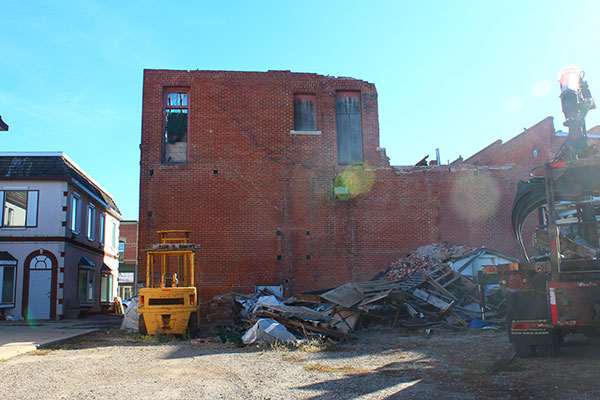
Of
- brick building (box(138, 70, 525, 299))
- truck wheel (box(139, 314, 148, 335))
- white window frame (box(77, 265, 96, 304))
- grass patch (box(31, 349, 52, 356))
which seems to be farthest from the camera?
→ white window frame (box(77, 265, 96, 304))

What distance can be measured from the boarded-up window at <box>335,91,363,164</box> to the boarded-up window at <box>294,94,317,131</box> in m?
0.94

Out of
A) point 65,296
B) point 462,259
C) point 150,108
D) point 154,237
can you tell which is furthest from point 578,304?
point 65,296

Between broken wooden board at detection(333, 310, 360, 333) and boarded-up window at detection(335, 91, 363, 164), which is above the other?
boarded-up window at detection(335, 91, 363, 164)

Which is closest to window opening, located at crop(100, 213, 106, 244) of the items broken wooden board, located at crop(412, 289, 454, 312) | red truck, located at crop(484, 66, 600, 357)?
broken wooden board, located at crop(412, 289, 454, 312)

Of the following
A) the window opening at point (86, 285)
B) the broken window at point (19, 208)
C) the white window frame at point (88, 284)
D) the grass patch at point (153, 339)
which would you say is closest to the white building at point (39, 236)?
the broken window at point (19, 208)

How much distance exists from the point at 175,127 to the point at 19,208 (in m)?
8.96

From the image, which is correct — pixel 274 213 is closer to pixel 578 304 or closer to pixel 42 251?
pixel 42 251

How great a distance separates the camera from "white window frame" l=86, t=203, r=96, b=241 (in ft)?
85.8

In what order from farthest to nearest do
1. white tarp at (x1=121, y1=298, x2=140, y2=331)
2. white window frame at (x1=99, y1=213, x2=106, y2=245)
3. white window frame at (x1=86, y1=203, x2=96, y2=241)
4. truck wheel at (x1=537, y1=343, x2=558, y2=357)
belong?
white window frame at (x1=99, y1=213, x2=106, y2=245), white window frame at (x1=86, y1=203, x2=96, y2=241), white tarp at (x1=121, y1=298, x2=140, y2=331), truck wheel at (x1=537, y1=343, x2=558, y2=357)

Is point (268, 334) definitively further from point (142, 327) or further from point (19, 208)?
point (19, 208)

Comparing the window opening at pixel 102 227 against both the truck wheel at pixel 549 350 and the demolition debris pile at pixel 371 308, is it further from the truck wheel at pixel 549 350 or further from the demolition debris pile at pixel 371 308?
the truck wheel at pixel 549 350

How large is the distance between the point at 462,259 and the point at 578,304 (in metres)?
9.69

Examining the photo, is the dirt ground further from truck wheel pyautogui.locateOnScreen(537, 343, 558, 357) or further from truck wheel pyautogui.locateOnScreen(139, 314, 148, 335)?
truck wheel pyautogui.locateOnScreen(139, 314, 148, 335)

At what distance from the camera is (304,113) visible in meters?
19.7
